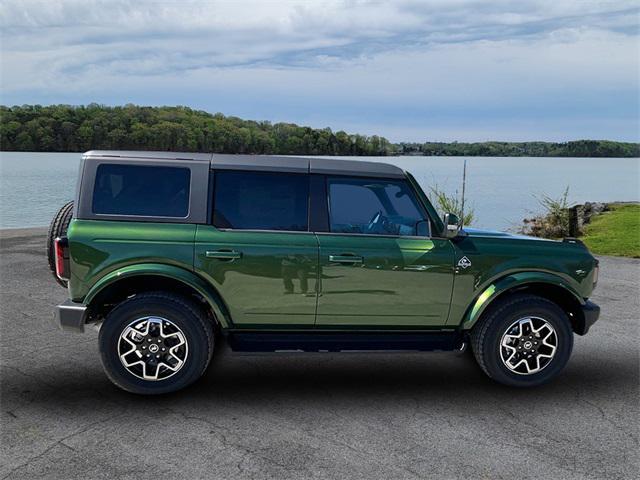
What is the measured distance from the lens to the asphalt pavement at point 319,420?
3621 millimetres

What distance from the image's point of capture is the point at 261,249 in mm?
4777

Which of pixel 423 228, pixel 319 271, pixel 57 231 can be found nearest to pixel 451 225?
pixel 423 228

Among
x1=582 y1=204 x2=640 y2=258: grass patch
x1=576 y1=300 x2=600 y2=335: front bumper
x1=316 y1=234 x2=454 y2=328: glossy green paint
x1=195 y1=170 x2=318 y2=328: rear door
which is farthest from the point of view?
x1=582 y1=204 x2=640 y2=258: grass patch

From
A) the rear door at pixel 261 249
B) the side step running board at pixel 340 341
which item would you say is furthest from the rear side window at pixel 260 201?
the side step running board at pixel 340 341

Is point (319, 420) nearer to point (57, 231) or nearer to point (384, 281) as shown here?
point (384, 281)

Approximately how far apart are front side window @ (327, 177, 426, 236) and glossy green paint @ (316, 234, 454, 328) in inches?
4.8

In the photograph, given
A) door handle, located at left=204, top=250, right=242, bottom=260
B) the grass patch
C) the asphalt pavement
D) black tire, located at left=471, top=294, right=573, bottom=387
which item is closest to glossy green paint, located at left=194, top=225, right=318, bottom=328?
door handle, located at left=204, top=250, right=242, bottom=260

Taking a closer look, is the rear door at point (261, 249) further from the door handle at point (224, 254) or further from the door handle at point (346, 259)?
the door handle at point (346, 259)

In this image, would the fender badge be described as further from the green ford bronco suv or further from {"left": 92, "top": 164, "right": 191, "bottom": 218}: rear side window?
{"left": 92, "top": 164, "right": 191, "bottom": 218}: rear side window

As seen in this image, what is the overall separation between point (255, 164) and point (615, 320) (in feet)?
17.4

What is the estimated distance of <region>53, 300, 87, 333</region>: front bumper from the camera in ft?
15.5

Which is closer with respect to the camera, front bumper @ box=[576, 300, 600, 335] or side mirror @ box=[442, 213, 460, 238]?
side mirror @ box=[442, 213, 460, 238]

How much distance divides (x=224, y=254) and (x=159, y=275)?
20.6 inches

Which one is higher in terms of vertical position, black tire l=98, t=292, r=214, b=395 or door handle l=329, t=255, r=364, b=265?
door handle l=329, t=255, r=364, b=265
